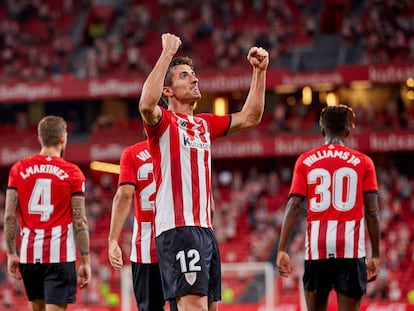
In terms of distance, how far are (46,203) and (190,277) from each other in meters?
2.71

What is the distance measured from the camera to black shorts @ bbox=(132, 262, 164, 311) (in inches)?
327

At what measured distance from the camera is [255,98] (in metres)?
7.54

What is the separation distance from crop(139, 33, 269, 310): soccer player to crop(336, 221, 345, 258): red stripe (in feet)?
5.61

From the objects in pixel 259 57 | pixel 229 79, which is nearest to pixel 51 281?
pixel 259 57

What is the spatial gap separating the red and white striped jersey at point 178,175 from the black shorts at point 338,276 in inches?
72.7

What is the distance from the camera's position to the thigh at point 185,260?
22.3 feet

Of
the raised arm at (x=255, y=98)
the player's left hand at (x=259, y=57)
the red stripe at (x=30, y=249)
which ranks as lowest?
the red stripe at (x=30, y=249)

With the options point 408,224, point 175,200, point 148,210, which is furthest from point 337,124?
point 408,224

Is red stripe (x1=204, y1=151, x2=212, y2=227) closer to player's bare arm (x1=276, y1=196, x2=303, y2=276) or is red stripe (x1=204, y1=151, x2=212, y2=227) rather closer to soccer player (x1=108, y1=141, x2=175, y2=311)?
soccer player (x1=108, y1=141, x2=175, y2=311)

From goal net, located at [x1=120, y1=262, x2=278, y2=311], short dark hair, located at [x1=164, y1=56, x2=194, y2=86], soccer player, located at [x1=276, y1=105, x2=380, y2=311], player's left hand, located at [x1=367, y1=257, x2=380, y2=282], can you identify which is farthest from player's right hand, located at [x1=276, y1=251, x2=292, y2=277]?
goal net, located at [x1=120, y1=262, x2=278, y2=311]

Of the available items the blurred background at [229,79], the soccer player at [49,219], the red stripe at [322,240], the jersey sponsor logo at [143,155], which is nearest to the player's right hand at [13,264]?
the soccer player at [49,219]

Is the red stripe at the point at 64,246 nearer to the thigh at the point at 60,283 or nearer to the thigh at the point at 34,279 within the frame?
the thigh at the point at 60,283

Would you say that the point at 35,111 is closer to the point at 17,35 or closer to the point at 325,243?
the point at 17,35

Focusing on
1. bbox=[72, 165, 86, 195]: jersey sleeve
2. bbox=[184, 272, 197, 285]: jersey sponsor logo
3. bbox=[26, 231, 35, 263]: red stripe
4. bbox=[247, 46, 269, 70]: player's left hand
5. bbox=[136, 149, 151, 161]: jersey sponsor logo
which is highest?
bbox=[247, 46, 269, 70]: player's left hand
